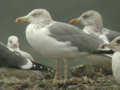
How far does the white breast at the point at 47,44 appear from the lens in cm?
547

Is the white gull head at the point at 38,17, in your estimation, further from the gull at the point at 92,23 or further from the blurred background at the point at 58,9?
the blurred background at the point at 58,9

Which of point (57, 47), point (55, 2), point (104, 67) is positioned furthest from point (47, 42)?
point (55, 2)

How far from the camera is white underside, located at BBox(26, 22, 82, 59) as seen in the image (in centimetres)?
547

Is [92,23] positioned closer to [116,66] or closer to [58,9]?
[116,66]

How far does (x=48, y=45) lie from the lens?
5465 millimetres

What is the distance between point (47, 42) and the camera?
215 inches

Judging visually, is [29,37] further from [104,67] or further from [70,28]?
[104,67]

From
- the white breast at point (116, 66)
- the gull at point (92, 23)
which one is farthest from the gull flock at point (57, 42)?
the gull at point (92, 23)

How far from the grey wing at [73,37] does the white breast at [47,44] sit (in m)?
0.06

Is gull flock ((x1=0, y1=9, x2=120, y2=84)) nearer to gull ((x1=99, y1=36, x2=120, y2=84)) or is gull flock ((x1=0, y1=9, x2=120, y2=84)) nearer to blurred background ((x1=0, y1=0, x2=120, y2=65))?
gull ((x1=99, y1=36, x2=120, y2=84))

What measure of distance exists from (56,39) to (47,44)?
0.15 meters

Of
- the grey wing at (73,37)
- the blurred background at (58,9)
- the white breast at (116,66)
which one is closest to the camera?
the white breast at (116,66)

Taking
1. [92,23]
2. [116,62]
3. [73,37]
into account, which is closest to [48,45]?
[73,37]

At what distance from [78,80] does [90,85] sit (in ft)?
0.86
